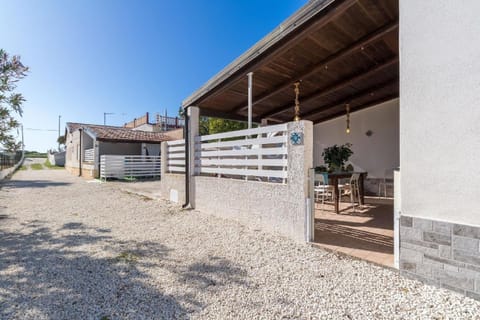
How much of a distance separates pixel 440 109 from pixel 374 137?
245 inches

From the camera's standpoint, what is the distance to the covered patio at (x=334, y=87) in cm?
356

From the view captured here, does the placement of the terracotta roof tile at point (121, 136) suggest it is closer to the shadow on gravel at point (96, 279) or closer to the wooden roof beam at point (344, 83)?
the wooden roof beam at point (344, 83)

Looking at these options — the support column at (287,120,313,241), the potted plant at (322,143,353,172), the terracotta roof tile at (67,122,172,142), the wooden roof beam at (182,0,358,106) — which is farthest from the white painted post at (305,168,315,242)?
the terracotta roof tile at (67,122,172,142)

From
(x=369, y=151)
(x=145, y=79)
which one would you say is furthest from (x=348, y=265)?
(x=145, y=79)

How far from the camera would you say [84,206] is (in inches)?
270

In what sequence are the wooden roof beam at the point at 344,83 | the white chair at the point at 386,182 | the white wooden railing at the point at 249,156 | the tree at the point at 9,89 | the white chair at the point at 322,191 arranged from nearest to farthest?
the white wooden railing at the point at 249,156 < the tree at the point at 9,89 < the wooden roof beam at the point at 344,83 < the white chair at the point at 322,191 < the white chair at the point at 386,182

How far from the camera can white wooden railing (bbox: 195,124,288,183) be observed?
407cm

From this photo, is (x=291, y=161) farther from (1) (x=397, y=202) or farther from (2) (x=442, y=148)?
(2) (x=442, y=148)

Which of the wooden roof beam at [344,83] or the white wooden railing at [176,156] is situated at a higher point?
the wooden roof beam at [344,83]

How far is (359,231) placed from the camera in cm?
415

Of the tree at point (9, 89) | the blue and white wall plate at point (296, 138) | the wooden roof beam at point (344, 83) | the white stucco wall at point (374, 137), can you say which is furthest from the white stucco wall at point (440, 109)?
the tree at point (9, 89)

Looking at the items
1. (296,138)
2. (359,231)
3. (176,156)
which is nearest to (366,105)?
(359,231)

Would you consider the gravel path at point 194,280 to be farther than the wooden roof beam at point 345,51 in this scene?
No

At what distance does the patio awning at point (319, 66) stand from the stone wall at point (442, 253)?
9.52 feet
